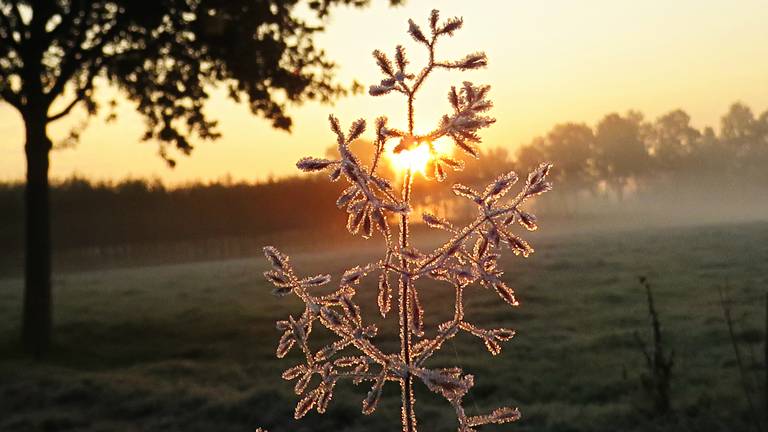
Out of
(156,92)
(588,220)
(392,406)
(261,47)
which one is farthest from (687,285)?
(588,220)

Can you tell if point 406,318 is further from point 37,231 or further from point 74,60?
point 74,60

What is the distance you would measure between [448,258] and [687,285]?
13.1 meters

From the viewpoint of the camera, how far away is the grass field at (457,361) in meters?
7.07

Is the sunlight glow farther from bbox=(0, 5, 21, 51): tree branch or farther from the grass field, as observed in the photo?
bbox=(0, 5, 21, 51): tree branch

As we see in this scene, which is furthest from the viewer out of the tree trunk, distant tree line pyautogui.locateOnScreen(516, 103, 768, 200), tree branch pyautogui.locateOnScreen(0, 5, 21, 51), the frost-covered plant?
distant tree line pyautogui.locateOnScreen(516, 103, 768, 200)

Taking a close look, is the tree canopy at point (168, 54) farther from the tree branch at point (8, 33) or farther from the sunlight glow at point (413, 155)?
the sunlight glow at point (413, 155)

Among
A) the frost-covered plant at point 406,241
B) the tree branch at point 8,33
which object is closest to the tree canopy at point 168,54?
the tree branch at point 8,33

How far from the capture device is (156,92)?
1355cm

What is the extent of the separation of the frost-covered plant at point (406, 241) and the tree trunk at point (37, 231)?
12.5m

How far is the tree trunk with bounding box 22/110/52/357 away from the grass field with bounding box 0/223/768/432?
65cm

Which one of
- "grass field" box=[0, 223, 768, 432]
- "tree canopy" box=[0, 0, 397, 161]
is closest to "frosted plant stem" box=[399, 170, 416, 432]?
"grass field" box=[0, 223, 768, 432]

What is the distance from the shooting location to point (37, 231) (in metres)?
12.5

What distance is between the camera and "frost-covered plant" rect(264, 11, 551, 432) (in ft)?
3.51

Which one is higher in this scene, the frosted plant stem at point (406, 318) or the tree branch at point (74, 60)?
the tree branch at point (74, 60)
